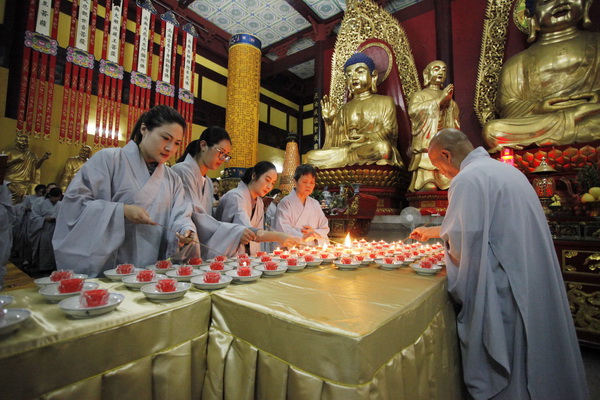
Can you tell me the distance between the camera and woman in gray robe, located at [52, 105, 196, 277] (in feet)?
4.91

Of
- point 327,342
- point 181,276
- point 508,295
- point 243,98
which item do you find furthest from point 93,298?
point 243,98

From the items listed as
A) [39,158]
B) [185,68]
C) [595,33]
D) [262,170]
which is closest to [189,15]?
[185,68]

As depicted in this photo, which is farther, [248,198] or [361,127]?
[361,127]

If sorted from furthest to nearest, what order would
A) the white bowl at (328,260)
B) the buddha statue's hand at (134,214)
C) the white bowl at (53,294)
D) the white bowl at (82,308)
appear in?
the white bowl at (328,260), the buddha statue's hand at (134,214), the white bowl at (53,294), the white bowl at (82,308)

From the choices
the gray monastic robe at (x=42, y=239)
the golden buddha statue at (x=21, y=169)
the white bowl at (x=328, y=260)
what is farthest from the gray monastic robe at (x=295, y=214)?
the golden buddha statue at (x=21, y=169)

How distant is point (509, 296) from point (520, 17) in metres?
6.29

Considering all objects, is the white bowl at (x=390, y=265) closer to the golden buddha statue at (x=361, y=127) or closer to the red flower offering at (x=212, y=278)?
the red flower offering at (x=212, y=278)

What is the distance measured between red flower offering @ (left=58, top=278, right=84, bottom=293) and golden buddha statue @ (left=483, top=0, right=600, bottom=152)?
203 inches

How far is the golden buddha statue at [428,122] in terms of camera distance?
5.02 m

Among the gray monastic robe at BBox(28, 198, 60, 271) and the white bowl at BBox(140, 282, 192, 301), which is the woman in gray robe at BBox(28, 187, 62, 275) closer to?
the gray monastic robe at BBox(28, 198, 60, 271)

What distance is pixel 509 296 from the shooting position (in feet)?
4.56

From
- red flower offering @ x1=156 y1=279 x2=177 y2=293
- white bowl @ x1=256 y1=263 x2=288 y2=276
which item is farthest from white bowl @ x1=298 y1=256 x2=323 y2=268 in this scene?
red flower offering @ x1=156 y1=279 x2=177 y2=293

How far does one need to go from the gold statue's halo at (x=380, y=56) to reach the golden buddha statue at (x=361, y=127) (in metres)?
0.31

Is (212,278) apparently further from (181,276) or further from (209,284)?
(181,276)
